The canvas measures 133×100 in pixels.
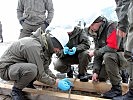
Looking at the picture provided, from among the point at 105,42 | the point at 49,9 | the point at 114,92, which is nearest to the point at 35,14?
the point at 49,9

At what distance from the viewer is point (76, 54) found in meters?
4.12

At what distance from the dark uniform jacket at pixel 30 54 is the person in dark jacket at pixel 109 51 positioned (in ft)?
2.25

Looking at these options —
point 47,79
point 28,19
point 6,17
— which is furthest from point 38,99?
point 6,17

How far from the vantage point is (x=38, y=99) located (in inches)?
138

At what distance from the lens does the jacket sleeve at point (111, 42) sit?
133 inches

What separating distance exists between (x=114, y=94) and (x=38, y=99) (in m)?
0.95

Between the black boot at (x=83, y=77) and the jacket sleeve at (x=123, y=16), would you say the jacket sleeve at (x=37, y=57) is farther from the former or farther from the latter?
the jacket sleeve at (x=123, y=16)

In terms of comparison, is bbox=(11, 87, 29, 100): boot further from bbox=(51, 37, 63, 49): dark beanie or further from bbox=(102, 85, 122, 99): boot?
bbox=(102, 85, 122, 99): boot

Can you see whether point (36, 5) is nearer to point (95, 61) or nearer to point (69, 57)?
point (69, 57)

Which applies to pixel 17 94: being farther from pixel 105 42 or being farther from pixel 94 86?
pixel 105 42

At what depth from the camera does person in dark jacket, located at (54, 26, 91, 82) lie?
397 cm

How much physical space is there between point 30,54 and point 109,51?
992mm

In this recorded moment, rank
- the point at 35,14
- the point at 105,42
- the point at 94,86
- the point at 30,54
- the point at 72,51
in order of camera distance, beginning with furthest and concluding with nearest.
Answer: the point at 35,14 < the point at 72,51 < the point at 94,86 < the point at 105,42 < the point at 30,54

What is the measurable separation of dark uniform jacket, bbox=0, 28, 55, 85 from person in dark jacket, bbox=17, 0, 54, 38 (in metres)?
1.62
